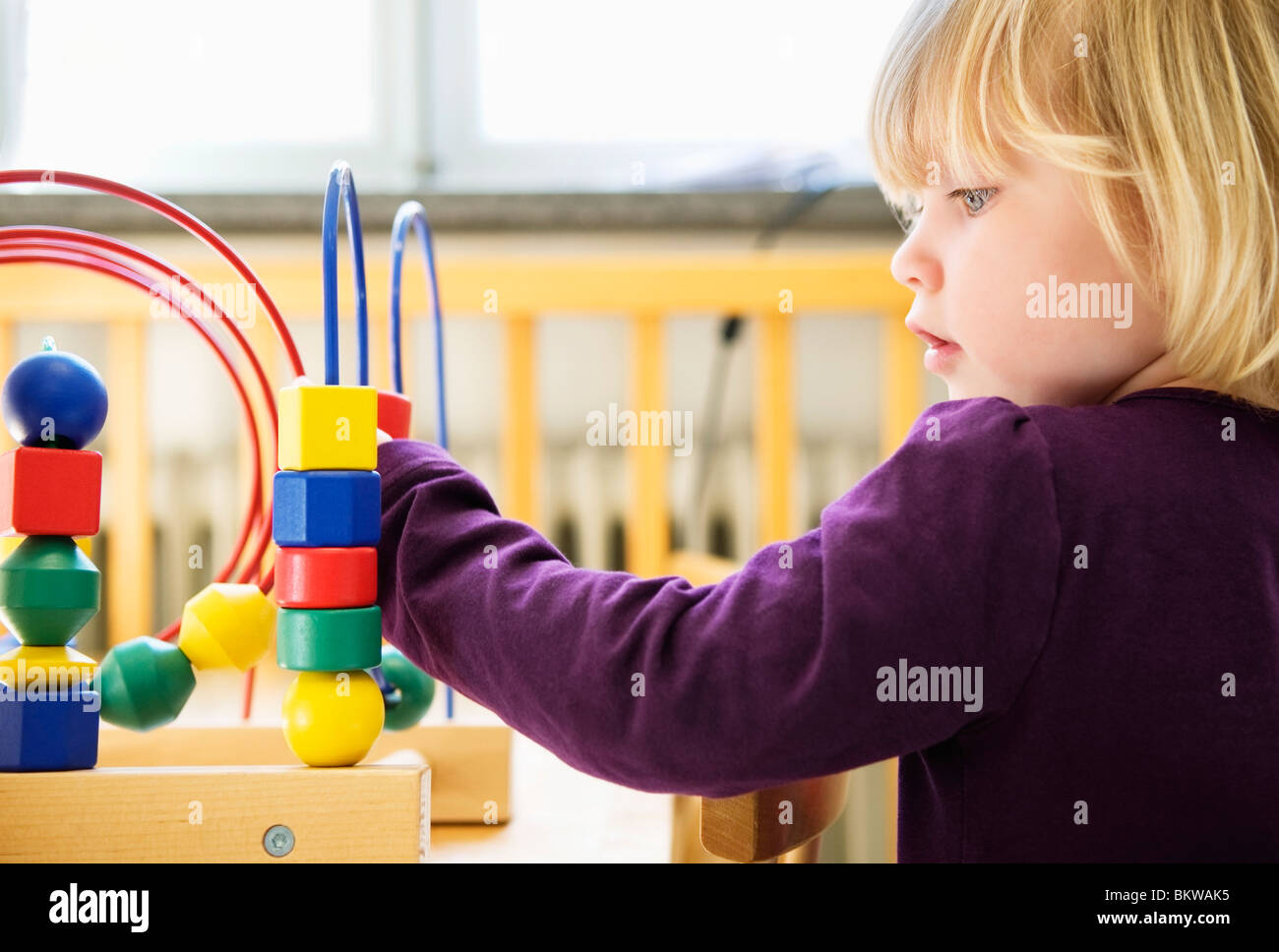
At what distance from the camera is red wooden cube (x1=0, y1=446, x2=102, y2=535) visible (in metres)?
0.46

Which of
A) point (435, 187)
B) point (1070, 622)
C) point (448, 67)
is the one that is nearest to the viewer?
point (1070, 622)

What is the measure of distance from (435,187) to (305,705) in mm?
1235

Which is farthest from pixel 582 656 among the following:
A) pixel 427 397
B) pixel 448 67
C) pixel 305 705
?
pixel 448 67

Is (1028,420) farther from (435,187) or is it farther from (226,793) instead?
(435,187)

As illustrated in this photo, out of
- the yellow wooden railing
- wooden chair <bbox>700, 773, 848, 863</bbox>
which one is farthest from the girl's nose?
the yellow wooden railing

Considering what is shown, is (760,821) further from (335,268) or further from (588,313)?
(588,313)

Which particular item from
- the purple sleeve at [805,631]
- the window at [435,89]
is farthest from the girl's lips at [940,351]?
the window at [435,89]

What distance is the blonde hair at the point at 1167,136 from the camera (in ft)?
1.59

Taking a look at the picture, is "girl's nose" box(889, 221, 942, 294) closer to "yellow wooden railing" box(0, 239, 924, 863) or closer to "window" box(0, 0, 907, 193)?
"yellow wooden railing" box(0, 239, 924, 863)

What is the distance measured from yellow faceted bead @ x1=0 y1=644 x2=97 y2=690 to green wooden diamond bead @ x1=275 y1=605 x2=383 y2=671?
0.09 m

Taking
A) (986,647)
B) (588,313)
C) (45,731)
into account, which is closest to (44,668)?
(45,731)

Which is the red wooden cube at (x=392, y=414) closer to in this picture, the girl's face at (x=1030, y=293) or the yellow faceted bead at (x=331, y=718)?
the yellow faceted bead at (x=331, y=718)

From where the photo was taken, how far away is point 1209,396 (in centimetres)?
47

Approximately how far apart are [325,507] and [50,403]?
5.0 inches
